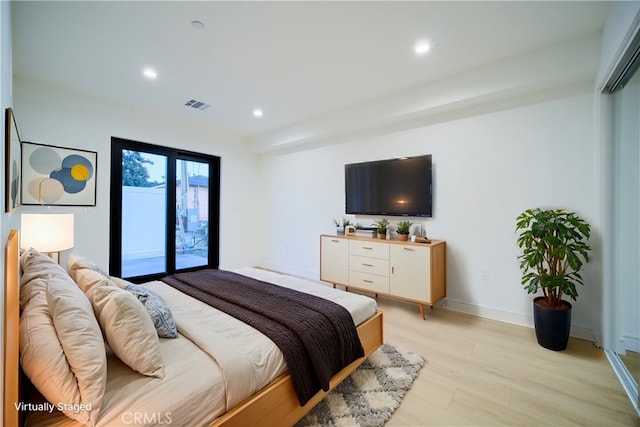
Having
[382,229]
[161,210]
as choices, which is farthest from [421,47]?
[161,210]

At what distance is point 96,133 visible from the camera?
3.45 m

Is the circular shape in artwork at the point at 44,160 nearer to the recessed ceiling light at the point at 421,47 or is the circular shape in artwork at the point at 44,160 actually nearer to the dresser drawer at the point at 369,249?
the dresser drawer at the point at 369,249

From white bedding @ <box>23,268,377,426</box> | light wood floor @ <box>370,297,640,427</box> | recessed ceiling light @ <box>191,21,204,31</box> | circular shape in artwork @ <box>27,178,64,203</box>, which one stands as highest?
recessed ceiling light @ <box>191,21,204,31</box>

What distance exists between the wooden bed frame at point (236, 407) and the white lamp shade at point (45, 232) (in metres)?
1.18

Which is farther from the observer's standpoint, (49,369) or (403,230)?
(403,230)

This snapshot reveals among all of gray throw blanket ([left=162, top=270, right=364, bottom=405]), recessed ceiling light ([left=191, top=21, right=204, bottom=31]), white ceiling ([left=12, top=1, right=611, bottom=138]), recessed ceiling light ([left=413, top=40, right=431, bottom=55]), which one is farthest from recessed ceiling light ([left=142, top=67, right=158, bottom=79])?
recessed ceiling light ([left=413, top=40, right=431, bottom=55])

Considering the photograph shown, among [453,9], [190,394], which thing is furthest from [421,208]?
[190,394]

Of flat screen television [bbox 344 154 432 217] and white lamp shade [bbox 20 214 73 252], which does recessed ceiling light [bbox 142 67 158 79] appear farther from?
flat screen television [bbox 344 154 432 217]

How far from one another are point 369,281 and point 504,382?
1667 mm

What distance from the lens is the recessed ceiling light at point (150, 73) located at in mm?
2748

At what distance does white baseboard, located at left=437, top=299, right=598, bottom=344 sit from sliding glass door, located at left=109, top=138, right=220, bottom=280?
12.7 feet

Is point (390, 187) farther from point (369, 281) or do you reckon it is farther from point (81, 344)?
point (81, 344)

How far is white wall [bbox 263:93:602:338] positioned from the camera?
2469 mm

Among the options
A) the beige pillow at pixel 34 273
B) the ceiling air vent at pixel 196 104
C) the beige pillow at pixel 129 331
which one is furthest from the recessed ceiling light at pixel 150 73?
the beige pillow at pixel 129 331
